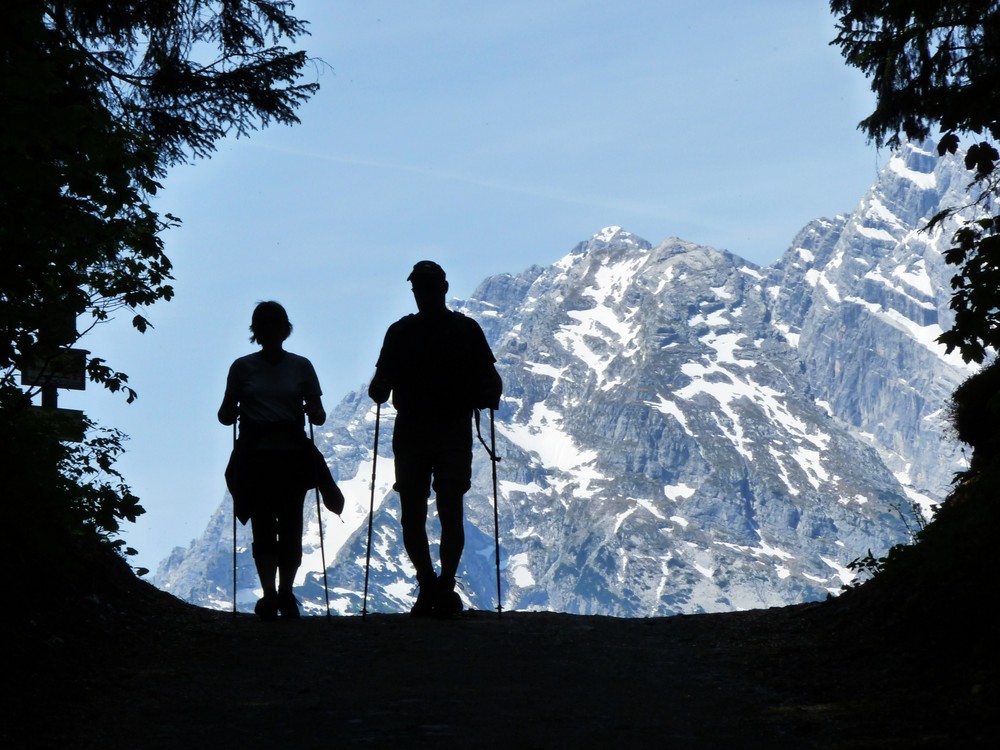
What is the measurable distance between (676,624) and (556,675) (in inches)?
127

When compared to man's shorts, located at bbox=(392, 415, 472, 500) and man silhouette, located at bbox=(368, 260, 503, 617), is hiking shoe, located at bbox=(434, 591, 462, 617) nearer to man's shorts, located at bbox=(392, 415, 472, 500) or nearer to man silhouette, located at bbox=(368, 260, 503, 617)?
man silhouette, located at bbox=(368, 260, 503, 617)

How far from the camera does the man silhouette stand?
991 centimetres

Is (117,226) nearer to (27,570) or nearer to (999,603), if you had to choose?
(27,570)

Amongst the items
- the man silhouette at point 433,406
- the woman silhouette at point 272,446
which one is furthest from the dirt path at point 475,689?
the woman silhouette at point 272,446

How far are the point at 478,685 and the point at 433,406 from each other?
3.18m

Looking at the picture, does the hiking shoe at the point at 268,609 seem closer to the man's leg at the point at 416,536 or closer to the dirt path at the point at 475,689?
the dirt path at the point at 475,689

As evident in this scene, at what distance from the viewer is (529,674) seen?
294 inches

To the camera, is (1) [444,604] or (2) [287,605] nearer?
(1) [444,604]

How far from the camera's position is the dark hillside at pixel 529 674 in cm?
599

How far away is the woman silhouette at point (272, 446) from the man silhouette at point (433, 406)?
0.72m

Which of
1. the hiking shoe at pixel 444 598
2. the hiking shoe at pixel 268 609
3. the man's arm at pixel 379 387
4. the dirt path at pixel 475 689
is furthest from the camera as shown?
the hiking shoe at pixel 268 609

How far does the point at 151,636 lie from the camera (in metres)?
9.02

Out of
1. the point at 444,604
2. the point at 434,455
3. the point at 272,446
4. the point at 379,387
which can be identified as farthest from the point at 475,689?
→ the point at 272,446

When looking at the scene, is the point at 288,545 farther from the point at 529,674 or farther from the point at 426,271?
the point at 529,674
